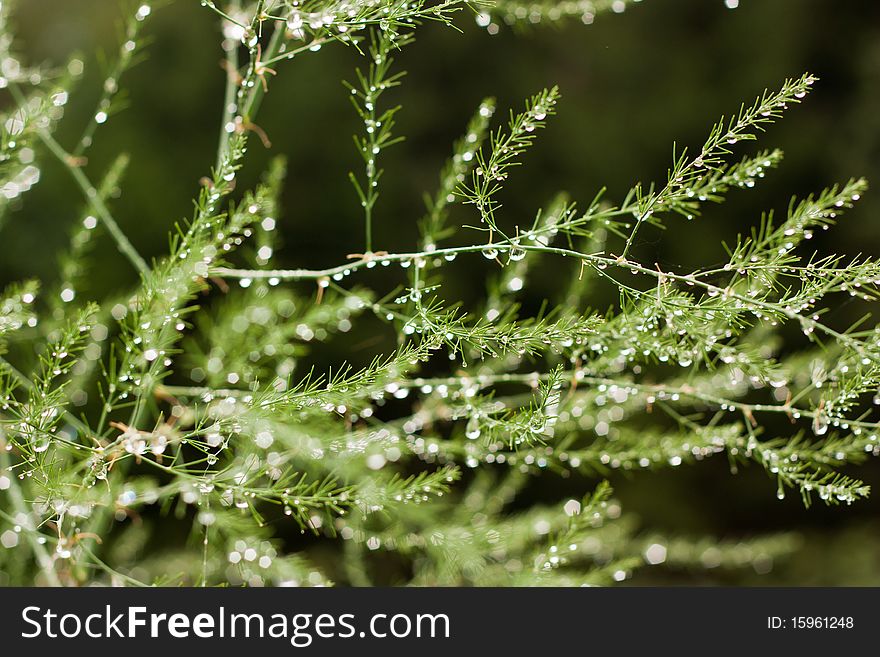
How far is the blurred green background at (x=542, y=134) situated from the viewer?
1.95m

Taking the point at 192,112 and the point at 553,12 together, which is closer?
the point at 553,12

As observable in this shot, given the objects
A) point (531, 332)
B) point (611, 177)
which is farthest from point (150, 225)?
point (531, 332)

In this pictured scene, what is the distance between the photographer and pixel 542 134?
2.04m

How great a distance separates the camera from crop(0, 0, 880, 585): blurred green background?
195 cm

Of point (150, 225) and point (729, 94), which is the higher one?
point (729, 94)

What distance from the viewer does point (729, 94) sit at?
197 cm

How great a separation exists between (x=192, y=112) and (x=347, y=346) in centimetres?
85

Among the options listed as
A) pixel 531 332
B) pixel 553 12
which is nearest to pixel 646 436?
pixel 531 332

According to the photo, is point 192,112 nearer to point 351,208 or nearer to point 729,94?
point 351,208

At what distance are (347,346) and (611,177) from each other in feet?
2.90

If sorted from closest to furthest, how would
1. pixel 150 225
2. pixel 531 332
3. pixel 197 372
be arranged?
pixel 531 332 → pixel 197 372 → pixel 150 225

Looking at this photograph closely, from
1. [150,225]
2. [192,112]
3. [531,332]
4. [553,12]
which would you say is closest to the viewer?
[531,332]

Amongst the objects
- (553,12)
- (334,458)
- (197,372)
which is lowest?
(334,458)

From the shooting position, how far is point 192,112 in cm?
208
